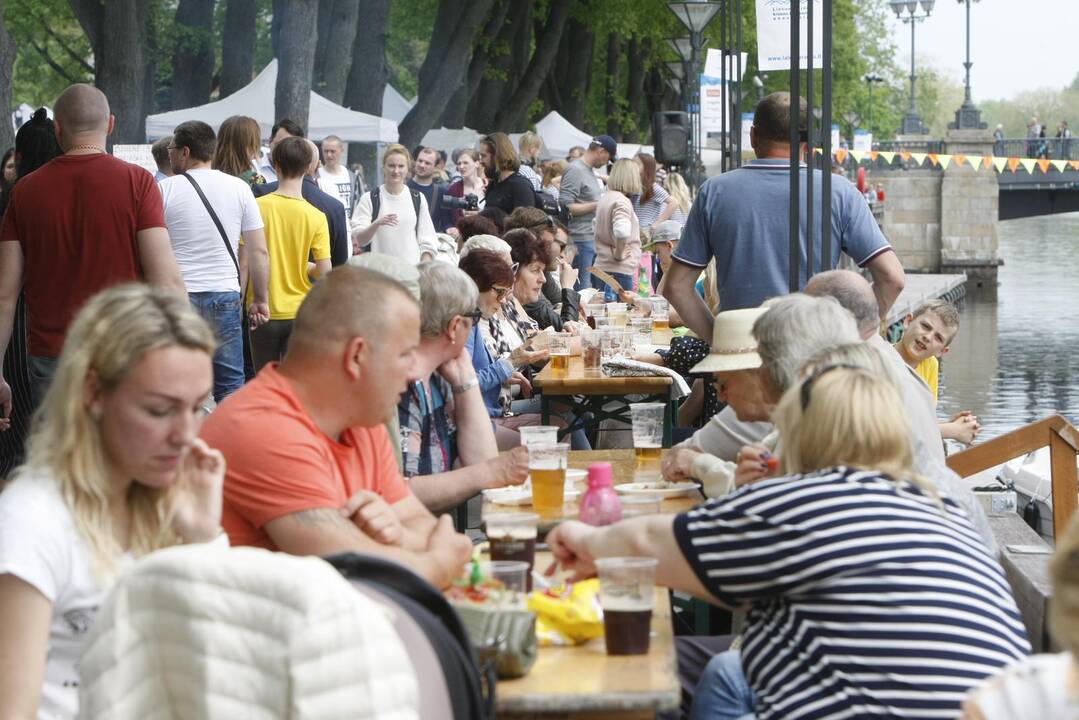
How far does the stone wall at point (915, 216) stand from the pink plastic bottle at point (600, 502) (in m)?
49.7

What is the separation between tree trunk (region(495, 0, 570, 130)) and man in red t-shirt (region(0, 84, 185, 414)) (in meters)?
26.6

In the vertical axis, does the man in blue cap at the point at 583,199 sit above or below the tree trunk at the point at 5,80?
below

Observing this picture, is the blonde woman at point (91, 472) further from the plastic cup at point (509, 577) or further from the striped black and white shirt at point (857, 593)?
the striped black and white shirt at point (857, 593)

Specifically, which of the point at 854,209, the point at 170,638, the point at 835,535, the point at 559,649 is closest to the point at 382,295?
the point at 559,649

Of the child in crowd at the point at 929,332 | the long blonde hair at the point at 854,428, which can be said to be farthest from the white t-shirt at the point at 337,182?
the long blonde hair at the point at 854,428

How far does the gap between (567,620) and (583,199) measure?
13247mm

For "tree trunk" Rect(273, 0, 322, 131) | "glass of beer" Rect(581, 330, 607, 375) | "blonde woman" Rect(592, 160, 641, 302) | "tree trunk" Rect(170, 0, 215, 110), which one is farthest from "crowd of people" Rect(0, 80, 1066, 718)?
"tree trunk" Rect(170, 0, 215, 110)

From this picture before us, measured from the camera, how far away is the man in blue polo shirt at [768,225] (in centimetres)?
667

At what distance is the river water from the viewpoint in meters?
21.6

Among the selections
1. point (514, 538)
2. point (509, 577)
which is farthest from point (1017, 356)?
point (509, 577)

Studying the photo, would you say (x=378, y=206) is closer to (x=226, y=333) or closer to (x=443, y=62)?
(x=226, y=333)

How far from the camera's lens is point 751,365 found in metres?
4.89

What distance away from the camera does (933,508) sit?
3.18 metres

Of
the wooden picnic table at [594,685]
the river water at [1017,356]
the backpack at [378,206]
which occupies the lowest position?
the river water at [1017,356]
